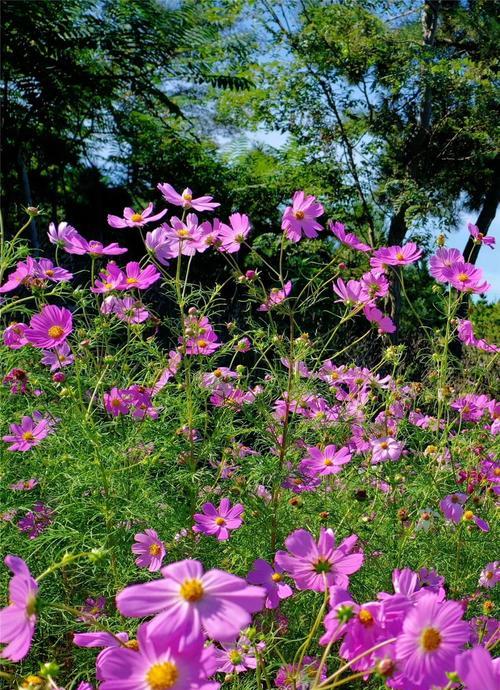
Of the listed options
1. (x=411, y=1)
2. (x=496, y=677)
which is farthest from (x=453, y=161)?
(x=496, y=677)

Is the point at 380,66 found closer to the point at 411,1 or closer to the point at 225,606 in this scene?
the point at 411,1

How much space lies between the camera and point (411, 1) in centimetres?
791

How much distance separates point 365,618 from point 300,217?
96cm

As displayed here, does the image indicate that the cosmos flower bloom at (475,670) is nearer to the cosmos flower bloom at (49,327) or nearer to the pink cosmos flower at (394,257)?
the cosmos flower bloom at (49,327)

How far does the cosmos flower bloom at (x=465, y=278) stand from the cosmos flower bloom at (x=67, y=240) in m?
0.82

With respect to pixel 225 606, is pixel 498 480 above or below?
below

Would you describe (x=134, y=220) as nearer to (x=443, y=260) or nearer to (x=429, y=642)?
(x=443, y=260)

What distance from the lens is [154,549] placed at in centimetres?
136

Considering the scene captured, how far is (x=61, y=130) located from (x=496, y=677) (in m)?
7.05

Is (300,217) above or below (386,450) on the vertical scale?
above

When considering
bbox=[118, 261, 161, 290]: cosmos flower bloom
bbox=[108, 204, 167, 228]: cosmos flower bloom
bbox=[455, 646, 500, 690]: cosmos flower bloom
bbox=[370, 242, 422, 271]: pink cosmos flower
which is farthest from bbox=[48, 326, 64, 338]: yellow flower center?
bbox=[455, 646, 500, 690]: cosmos flower bloom

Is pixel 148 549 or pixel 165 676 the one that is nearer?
pixel 165 676

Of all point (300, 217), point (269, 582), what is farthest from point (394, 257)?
point (269, 582)

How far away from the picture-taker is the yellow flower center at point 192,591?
63 centimetres
